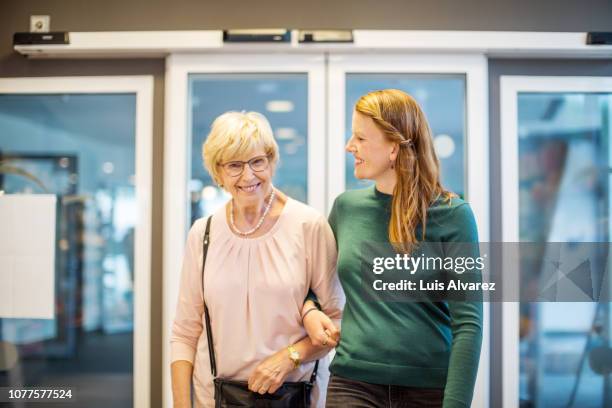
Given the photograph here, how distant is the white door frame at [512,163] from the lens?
2.43m

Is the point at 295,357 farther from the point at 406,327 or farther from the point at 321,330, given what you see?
the point at 406,327

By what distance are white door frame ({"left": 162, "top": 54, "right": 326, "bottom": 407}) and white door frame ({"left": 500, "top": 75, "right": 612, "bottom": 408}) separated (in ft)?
2.63

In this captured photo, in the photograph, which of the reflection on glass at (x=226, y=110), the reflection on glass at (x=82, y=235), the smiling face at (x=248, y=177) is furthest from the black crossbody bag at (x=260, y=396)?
the reflection on glass at (x=82, y=235)

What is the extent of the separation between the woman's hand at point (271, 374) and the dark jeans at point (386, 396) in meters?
0.17

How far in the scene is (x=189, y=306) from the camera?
163 centimetres

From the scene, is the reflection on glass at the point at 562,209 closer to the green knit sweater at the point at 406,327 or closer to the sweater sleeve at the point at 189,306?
the green knit sweater at the point at 406,327

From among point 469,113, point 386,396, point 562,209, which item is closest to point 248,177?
point 386,396

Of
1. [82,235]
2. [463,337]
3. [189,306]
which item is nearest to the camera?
[463,337]

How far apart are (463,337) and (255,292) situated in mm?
554

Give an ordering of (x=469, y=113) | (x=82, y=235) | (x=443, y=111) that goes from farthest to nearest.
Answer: (x=443, y=111), (x=82, y=235), (x=469, y=113)

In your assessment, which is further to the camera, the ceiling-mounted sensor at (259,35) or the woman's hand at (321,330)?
the ceiling-mounted sensor at (259,35)

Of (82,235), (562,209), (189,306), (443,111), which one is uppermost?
(443,111)

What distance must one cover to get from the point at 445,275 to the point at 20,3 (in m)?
2.23

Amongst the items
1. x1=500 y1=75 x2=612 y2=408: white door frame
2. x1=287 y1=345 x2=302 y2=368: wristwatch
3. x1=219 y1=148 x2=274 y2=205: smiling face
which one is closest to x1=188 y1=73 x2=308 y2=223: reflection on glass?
x1=219 y1=148 x2=274 y2=205: smiling face
